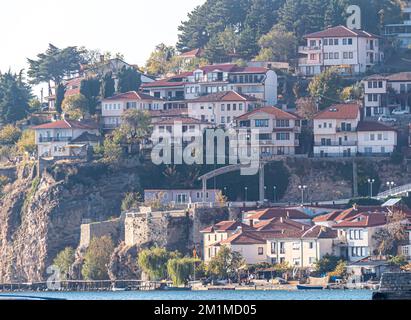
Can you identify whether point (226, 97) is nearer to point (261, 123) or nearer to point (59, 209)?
point (261, 123)

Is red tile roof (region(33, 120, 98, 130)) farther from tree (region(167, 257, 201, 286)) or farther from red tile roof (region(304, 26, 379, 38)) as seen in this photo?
tree (region(167, 257, 201, 286))

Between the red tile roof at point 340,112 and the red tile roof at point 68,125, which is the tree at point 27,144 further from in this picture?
the red tile roof at point 340,112

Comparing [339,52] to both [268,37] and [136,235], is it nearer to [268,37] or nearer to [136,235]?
[268,37]

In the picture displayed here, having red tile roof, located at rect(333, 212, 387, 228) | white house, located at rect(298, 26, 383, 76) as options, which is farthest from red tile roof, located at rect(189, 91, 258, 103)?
red tile roof, located at rect(333, 212, 387, 228)

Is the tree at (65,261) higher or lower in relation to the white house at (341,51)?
lower

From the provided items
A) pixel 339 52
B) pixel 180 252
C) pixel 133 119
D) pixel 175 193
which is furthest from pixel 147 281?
pixel 339 52

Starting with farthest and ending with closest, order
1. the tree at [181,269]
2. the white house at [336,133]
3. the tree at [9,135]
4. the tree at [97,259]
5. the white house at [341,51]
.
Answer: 1. the tree at [9,135]
2. the white house at [341,51]
3. the white house at [336,133]
4. the tree at [97,259]
5. the tree at [181,269]

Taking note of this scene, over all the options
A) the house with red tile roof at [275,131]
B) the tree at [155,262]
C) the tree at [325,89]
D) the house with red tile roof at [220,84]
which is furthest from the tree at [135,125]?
the tree at [155,262]
